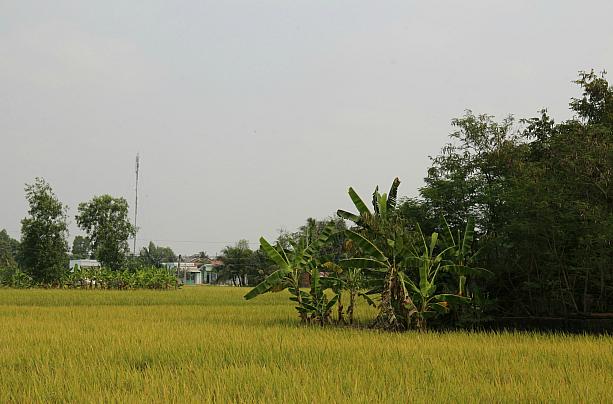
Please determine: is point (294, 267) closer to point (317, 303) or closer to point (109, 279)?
point (317, 303)

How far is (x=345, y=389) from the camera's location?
17.9 feet

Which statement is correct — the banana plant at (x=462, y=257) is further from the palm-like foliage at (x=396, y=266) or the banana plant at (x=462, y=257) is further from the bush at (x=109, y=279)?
the bush at (x=109, y=279)

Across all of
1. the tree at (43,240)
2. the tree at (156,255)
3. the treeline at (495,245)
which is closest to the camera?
the treeline at (495,245)

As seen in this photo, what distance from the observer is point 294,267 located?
12625 mm

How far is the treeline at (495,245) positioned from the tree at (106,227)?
1404 inches

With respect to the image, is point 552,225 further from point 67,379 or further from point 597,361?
point 67,379

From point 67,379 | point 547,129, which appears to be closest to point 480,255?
point 547,129

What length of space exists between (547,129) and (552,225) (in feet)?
14.9

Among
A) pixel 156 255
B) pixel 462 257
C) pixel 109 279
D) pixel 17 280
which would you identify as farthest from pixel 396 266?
pixel 156 255

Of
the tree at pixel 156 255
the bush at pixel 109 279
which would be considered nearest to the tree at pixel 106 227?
the bush at pixel 109 279

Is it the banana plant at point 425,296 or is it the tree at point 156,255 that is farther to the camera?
the tree at point 156,255

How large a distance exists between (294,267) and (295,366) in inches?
231

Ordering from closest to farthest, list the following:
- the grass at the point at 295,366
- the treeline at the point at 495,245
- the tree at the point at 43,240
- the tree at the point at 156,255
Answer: the grass at the point at 295,366
the treeline at the point at 495,245
the tree at the point at 43,240
the tree at the point at 156,255

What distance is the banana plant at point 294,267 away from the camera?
12359 millimetres
